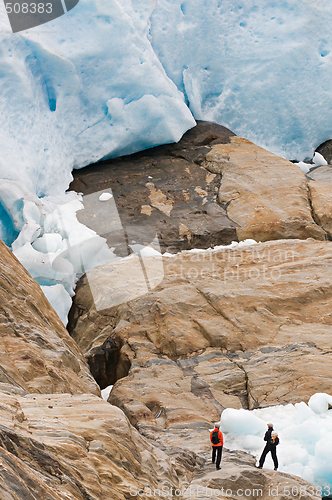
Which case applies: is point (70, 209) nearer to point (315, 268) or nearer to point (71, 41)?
point (71, 41)

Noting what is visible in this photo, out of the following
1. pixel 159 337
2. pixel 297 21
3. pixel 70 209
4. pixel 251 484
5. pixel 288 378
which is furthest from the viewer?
pixel 297 21

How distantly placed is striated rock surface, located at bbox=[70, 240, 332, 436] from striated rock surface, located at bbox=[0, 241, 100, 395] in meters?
1.03

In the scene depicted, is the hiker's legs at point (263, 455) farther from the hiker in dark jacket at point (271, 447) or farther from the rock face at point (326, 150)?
the rock face at point (326, 150)

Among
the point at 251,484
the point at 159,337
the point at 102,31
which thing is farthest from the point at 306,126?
the point at 251,484

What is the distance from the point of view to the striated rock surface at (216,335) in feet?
21.2

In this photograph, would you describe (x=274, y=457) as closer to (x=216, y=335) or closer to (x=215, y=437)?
(x=215, y=437)

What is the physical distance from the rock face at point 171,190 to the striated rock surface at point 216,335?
4.31 ft

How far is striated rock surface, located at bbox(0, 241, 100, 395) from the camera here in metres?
4.94

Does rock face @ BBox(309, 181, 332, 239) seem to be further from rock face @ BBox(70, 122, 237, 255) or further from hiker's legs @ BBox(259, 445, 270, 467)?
hiker's legs @ BBox(259, 445, 270, 467)

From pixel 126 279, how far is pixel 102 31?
701 cm

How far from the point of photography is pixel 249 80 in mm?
14625

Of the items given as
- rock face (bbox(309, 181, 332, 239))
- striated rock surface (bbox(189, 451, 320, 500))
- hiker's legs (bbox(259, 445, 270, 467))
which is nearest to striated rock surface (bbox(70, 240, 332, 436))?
hiker's legs (bbox(259, 445, 270, 467))

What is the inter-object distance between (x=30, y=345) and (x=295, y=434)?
11.1ft

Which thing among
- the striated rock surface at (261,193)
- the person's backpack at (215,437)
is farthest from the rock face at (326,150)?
the person's backpack at (215,437)
